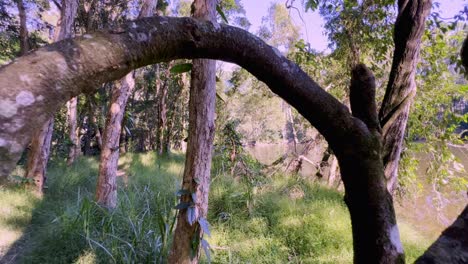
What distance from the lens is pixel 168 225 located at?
380 cm

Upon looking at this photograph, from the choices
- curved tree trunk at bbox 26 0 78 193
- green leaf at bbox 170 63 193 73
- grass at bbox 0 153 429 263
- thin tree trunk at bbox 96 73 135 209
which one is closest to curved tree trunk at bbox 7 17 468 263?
green leaf at bbox 170 63 193 73

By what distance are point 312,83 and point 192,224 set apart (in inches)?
66.1

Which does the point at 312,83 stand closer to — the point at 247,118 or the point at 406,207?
the point at 406,207

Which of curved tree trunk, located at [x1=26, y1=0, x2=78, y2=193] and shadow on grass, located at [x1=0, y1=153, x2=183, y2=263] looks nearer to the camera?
shadow on grass, located at [x1=0, y1=153, x2=183, y2=263]

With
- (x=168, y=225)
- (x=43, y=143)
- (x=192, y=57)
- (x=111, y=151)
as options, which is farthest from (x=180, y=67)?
(x=43, y=143)

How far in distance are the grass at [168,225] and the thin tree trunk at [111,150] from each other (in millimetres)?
282

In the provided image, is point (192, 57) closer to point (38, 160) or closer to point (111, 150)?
point (111, 150)

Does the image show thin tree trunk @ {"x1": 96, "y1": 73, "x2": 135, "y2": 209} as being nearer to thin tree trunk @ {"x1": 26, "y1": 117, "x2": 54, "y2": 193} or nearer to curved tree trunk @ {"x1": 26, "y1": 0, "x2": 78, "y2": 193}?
curved tree trunk @ {"x1": 26, "y1": 0, "x2": 78, "y2": 193}

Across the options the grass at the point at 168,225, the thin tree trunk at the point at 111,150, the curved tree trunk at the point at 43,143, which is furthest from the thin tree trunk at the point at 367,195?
the curved tree trunk at the point at 43,143

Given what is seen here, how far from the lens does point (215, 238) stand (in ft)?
15.1

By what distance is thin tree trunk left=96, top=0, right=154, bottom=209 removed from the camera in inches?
192

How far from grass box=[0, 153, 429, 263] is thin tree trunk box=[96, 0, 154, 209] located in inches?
11.1

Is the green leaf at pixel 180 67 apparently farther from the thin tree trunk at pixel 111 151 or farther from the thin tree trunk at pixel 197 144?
the thin tree trunk at pixel 111 151

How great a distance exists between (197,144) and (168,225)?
180 cm
